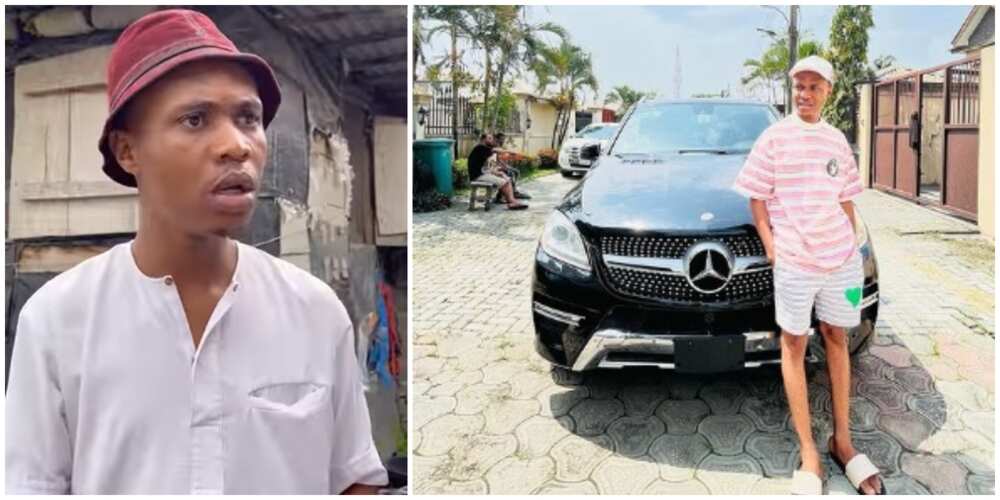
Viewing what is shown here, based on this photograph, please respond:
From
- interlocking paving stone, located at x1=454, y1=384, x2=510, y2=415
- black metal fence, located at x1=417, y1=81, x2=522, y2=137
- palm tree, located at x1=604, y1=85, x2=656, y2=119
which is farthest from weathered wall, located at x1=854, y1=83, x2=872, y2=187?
interlocking paving stone, located at x1=454, y1=384, x2=510, y2=415

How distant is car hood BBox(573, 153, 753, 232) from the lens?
2422mm

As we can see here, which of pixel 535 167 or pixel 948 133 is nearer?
pixel 948 133

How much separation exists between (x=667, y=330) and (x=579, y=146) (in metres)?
2.70

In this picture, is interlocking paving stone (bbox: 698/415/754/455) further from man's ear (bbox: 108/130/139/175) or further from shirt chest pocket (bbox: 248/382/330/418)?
man's ear (bbox: 108/130/139/175)

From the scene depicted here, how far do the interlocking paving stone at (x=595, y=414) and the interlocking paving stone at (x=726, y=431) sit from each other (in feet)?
1.00

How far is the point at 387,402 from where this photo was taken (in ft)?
8.33

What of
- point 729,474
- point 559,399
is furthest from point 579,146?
point 729,474

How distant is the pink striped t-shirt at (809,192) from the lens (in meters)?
2.28

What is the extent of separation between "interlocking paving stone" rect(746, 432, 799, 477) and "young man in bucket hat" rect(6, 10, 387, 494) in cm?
126

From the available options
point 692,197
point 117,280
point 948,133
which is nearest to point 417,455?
point 117,280

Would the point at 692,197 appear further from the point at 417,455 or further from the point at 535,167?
the point at 535,167

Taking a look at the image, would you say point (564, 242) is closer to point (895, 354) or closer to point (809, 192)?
point (809, 192)

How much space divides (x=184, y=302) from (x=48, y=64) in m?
0.99

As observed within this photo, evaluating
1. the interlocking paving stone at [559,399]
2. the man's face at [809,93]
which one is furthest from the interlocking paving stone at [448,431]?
the man's face at [809,93]
